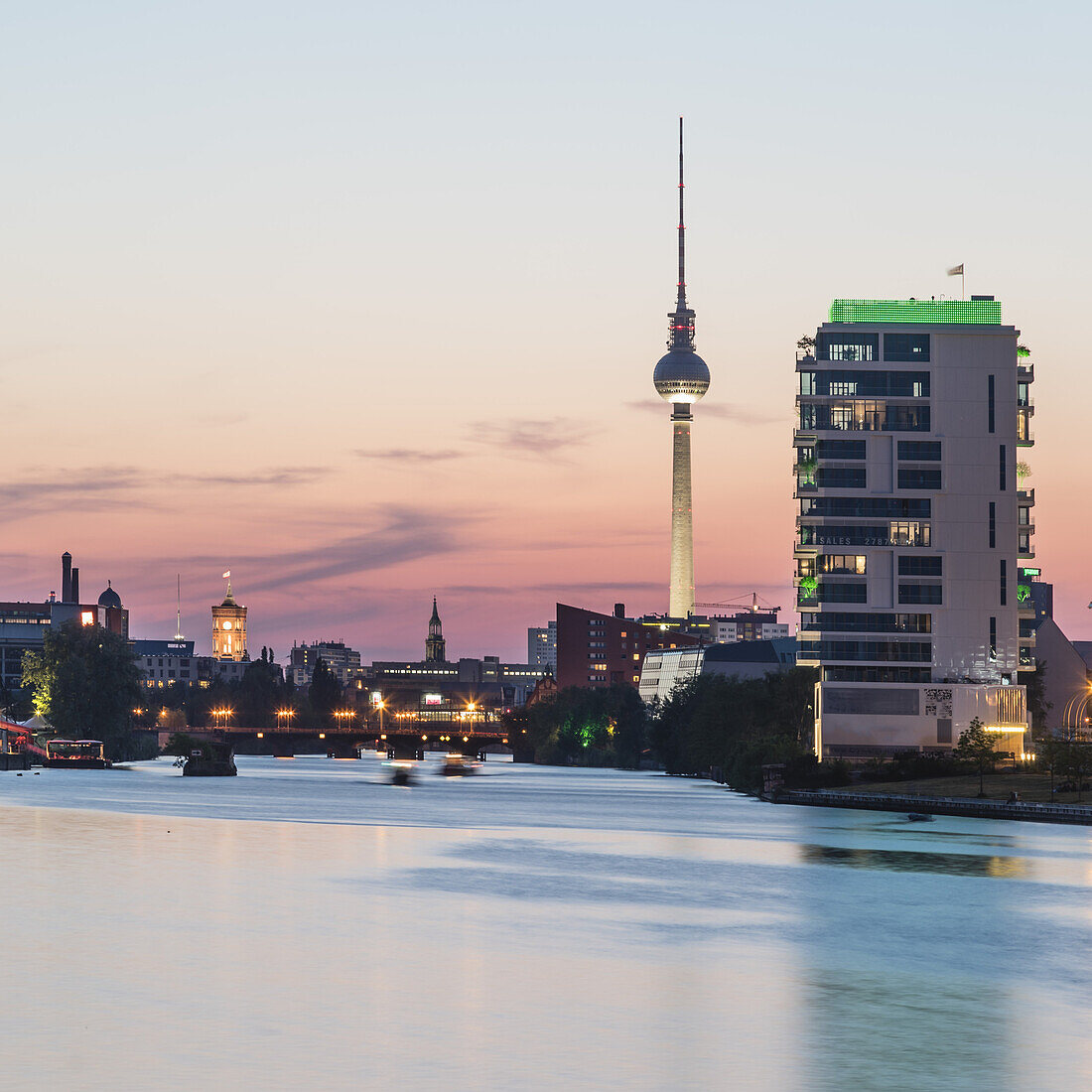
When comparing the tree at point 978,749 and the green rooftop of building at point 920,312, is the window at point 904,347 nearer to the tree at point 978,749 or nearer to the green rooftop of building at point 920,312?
the green rooftop of building at point 920,312

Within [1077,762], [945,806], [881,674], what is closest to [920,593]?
[881,674]

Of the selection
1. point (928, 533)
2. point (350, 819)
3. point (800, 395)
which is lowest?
point (350, 819)

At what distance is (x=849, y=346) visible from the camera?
18438 centimetres

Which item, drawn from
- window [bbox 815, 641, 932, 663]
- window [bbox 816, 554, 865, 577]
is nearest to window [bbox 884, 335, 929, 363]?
window [bbox 816, 554, 865, 577]

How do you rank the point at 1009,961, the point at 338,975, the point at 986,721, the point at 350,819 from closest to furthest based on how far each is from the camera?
the point at 338,975 → the point at 1009,961 → the point at 350,819 → the point at 986,721

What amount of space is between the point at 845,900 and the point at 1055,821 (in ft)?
169

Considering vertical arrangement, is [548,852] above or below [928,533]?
below

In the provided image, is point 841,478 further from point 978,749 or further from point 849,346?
point 978,749

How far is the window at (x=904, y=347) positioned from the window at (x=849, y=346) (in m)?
1.07

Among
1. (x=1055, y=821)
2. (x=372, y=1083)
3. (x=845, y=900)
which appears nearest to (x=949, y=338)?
(x=1055, y=821)

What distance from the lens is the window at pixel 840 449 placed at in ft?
600

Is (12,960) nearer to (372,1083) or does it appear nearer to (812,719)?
(372,1083)

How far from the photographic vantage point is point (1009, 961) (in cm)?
6075

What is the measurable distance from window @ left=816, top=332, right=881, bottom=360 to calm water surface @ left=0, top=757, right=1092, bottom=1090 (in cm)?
7929
